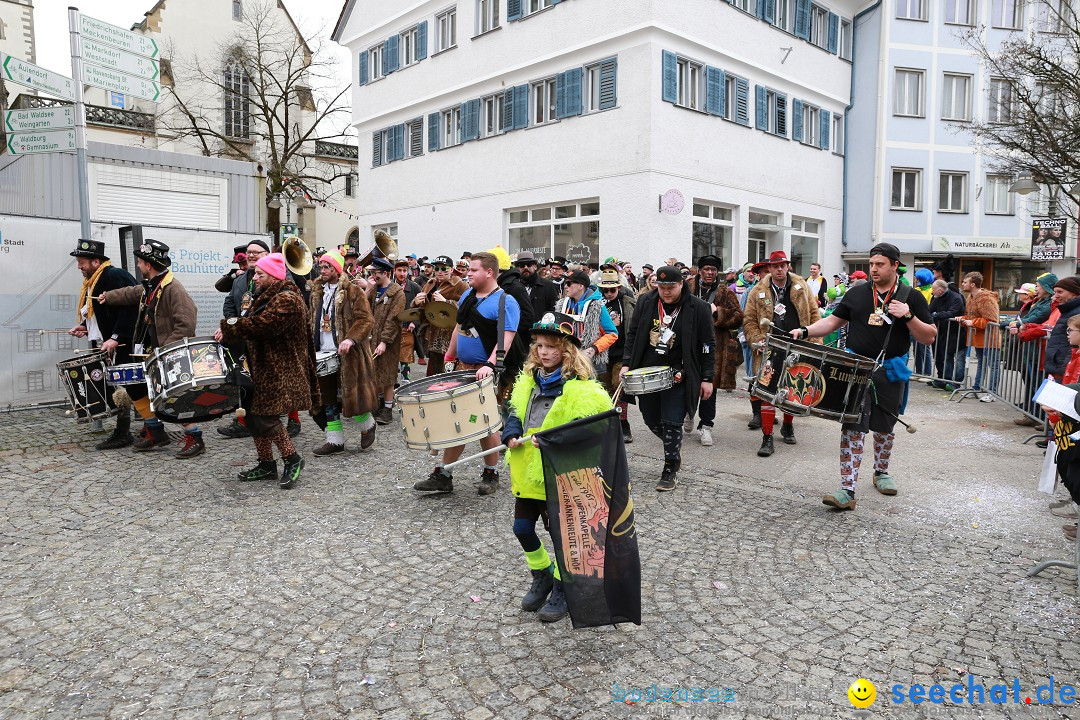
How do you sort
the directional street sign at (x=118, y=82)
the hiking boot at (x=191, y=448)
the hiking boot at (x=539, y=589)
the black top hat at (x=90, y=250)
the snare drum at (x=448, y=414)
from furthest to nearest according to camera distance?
1. the directional street sign at (x=118, y=82)
2. the black top hat at (x=90, y=250)
3. the hiking boot at (x=191, y=448)
4. the snare drum at (x=448, y=414)
5. the hiking boot at (x=539, y=589)

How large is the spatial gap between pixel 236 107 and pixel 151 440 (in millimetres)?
37274

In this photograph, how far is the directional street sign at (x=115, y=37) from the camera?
8.10 meters

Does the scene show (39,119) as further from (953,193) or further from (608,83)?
(953,193)

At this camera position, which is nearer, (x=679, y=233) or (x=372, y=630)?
(x=372, y=630)

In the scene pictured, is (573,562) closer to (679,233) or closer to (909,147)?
(679,233)

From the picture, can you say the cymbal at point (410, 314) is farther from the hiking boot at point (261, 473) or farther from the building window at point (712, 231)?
the building window at point (712, 231)

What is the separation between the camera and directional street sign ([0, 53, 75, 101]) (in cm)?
782

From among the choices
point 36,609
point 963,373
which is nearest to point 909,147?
point 963,373

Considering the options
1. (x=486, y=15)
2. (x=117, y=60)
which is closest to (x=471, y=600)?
(x=117, y=60)

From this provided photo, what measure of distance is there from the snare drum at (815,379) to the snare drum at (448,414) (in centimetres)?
224

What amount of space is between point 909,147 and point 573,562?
2657 centimetres

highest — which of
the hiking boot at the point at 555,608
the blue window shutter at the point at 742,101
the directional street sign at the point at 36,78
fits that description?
the blue window shutter at the point at 742,101

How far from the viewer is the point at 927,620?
3.93 meters

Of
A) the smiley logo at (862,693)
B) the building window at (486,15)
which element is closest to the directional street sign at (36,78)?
the smiley logo at (862,693)
